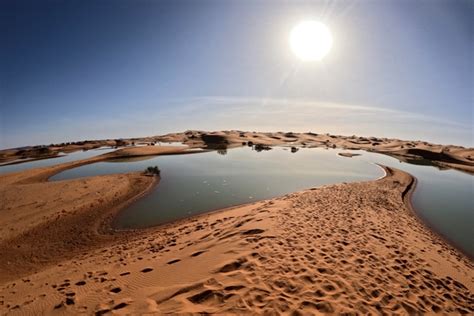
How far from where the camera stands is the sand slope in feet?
19.8

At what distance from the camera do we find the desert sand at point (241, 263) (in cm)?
614

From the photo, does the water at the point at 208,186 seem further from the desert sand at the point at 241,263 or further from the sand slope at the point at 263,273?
the sand slope at the point at 263,273

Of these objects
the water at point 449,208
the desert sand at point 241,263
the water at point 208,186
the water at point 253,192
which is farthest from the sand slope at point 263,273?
the water at point 208,186

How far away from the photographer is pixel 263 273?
22.7 ft

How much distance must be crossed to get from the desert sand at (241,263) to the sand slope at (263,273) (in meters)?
0.04

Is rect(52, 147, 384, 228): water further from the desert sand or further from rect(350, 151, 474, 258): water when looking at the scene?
rect(350, 151, 474, 258): water

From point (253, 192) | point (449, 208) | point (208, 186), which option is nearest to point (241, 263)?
point (253, 192)

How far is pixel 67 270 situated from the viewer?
9000 millimetres

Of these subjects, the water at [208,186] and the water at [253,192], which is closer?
the water at [253,192]

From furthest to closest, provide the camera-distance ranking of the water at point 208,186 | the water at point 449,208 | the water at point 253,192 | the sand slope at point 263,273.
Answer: the water at point 208,186
the water at point 253,192
the water at point 449,208
the sand slope at point 263,273

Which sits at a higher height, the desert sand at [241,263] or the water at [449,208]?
the desert sand at [241,263]

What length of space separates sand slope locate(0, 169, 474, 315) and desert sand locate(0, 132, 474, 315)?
0.04 m

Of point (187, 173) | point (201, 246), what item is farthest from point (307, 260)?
point (187, 173)

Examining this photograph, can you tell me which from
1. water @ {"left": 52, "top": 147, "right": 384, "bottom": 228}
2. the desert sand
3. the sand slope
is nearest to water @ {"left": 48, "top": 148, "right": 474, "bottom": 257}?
water @ {"left": 52, "top": 147, "right": 384, "bottom": 228}
